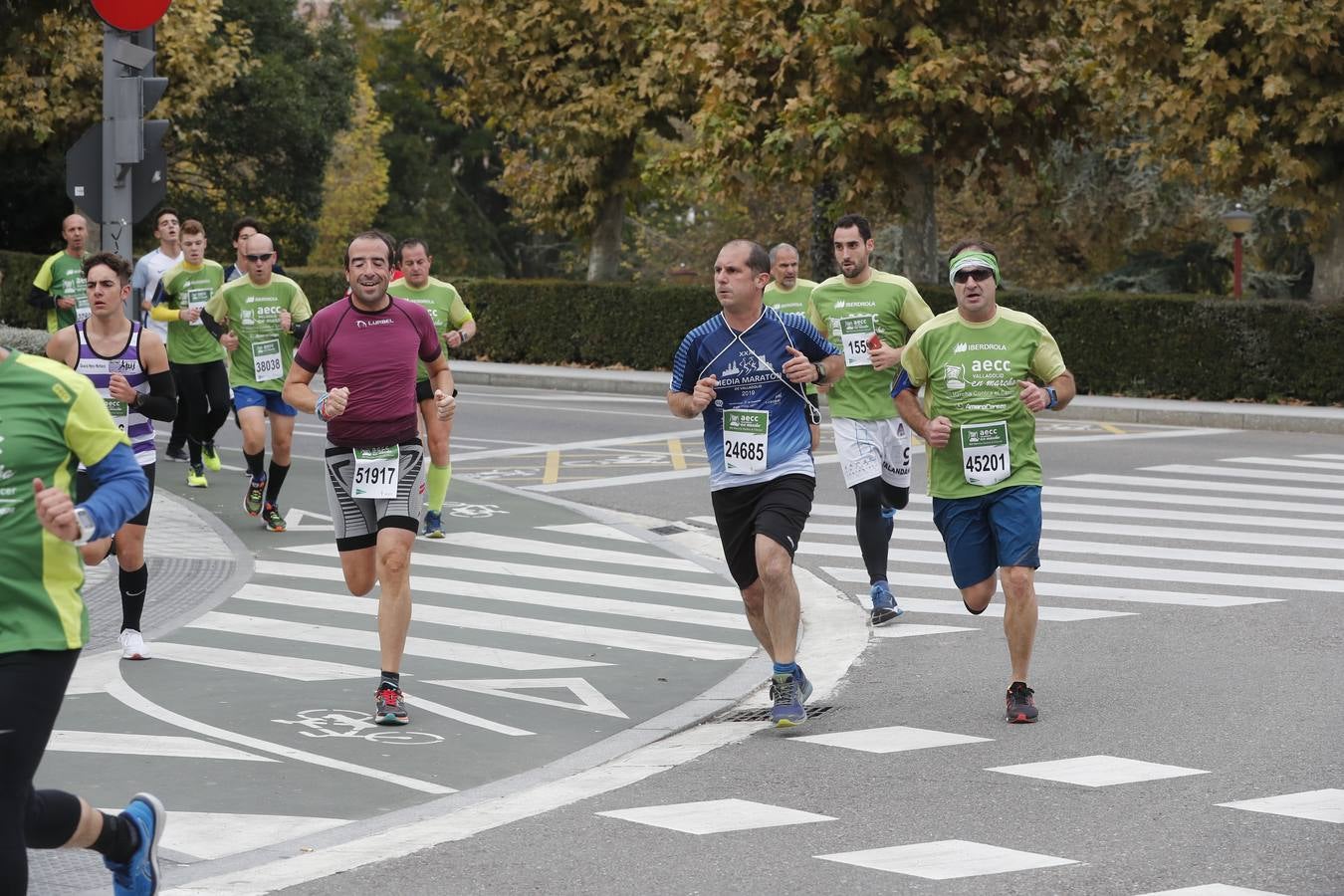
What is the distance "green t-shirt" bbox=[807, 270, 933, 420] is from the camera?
11.2 m

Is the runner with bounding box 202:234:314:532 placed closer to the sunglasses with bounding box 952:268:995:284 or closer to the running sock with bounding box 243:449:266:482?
the running sock with bounding box 243:449:266:482

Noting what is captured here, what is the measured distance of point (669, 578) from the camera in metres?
12.6

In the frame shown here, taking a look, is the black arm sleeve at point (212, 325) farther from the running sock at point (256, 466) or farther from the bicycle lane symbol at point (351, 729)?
the bicycle lane symbol at point (351, 729)

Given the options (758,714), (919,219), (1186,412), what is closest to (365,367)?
(758,714)

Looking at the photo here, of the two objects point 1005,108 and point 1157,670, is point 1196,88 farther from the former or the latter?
point 1157,670

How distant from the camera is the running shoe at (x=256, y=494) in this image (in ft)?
48.3

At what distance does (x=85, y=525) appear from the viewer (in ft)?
16.0

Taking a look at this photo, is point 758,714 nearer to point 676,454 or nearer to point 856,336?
point 856,336

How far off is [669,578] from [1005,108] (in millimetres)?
16707

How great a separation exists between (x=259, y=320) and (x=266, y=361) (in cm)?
30

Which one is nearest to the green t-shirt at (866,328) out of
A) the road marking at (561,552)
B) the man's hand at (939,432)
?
the road marking at (561,552)

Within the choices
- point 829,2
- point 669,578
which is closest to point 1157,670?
point 669,578

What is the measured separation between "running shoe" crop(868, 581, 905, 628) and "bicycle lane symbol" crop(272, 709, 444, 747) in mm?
3393

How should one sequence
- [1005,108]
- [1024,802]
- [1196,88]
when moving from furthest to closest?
[1005,108] → [1196,88] → [1024,802]
